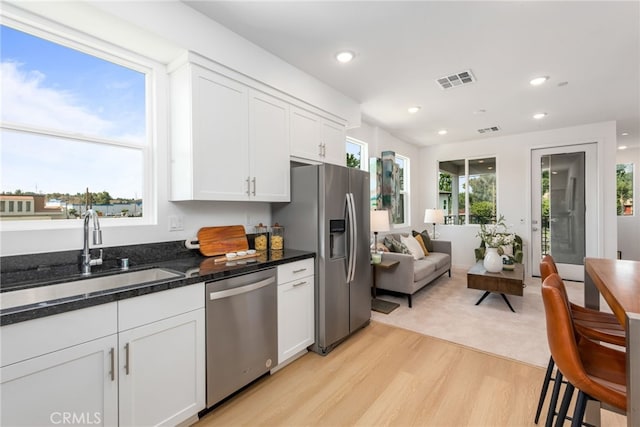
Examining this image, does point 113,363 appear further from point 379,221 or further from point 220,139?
Answer: point 379,221

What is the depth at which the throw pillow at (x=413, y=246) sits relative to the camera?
15.0ft

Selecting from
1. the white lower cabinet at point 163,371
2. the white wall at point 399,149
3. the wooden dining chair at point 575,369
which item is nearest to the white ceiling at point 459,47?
the white wall at point 399,149

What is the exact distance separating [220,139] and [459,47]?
2.24 meters

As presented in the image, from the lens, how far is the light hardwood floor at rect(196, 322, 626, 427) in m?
1.81

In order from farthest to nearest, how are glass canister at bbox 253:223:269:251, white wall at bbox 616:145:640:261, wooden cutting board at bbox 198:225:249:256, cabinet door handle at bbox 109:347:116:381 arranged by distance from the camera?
white wall at bbox 616:145:640:261 < glass canister at bbox 253:223:269:251 < wooden cutting board at bbox 198:225:249:256 < cabinet door handle at bbox 109:347:116:381

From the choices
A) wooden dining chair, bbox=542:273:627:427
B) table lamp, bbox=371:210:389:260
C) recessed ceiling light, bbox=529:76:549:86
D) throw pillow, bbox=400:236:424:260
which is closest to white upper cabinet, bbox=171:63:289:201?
table lamp, bbox=371:210:389:260

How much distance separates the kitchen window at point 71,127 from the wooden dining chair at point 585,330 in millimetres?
2770

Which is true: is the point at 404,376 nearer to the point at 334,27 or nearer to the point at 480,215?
the point at 334,27

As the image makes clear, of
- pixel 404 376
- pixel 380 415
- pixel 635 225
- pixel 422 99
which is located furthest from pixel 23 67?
pixel 635 225

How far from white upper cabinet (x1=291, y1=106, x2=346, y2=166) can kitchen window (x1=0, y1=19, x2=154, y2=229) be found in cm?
128

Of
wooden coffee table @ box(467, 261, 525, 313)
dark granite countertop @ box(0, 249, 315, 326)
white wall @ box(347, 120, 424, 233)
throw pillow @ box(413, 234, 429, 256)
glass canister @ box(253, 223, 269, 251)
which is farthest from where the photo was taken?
throw pillow @ box(413, 234, 429, 256)

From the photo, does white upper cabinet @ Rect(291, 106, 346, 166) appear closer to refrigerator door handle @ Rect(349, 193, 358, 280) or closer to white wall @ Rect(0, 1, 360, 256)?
white wall @ Rect(0, 1, 360, 256)

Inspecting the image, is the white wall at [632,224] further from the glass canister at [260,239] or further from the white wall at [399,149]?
the glass canister at [260,239]

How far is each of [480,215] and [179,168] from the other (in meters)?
5.84
